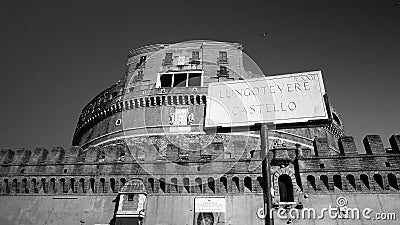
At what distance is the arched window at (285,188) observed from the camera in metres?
17.8

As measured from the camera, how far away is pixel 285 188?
18000mm

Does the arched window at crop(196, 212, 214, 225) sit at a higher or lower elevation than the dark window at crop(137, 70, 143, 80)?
lower

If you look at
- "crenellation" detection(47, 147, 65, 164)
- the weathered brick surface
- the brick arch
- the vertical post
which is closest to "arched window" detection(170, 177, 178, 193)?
the brick arch

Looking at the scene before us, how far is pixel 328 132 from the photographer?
3912cm

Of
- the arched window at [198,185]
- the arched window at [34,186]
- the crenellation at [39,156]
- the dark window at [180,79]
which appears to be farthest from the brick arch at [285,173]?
the dark window at [180,79]

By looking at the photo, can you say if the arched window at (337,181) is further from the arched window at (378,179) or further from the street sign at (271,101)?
the street sign at (271,101)

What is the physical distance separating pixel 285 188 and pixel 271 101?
10749 mm

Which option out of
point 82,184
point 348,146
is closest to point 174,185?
point 82,184

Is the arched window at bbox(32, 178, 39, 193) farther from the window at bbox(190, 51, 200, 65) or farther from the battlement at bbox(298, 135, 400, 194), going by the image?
the window at bbox(190, 51, 200, 65)

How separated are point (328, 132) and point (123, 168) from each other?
27902 mm

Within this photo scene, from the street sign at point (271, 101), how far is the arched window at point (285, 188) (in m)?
10.1

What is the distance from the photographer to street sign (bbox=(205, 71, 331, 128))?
27.6ft

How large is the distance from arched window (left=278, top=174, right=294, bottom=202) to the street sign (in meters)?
10.1

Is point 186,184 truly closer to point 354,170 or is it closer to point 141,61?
point 354,170
